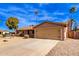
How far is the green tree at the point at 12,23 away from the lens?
7.58 m

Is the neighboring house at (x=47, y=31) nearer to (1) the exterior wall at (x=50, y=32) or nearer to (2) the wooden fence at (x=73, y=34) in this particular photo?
(1) the exterior wall at (x=50, y=32)

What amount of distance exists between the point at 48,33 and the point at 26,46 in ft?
3.18

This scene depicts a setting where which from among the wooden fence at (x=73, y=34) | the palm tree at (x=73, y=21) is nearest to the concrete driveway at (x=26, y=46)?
the wooden fence at (x=73, y=34)

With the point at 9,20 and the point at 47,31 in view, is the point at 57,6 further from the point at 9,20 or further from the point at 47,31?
the point at 9,20

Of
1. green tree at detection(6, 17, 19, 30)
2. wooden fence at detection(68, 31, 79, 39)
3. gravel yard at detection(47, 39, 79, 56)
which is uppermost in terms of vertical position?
green tree at detection(6, 17, 19, 30)

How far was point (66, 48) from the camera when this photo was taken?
7680 millimetres

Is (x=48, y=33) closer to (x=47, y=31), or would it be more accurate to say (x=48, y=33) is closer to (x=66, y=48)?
(x=47, y=31)

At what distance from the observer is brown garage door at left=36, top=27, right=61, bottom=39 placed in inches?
317

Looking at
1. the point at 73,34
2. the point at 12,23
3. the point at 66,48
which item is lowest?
the point at 66,48

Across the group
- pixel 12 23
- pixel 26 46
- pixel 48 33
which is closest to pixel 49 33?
pixel 48 33

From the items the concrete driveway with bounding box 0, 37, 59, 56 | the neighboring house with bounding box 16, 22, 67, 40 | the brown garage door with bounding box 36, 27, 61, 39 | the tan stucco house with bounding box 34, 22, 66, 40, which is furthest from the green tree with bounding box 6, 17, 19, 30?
the brown garage door with bounding box 36, 27, 61, 39

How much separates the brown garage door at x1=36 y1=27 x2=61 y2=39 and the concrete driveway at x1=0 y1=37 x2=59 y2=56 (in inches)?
6.2

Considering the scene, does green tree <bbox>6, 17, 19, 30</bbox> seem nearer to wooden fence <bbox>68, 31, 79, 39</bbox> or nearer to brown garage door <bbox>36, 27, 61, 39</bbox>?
brown garage door <bbox>36, 27, 61, 39</bbox>

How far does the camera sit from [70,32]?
7762mm
